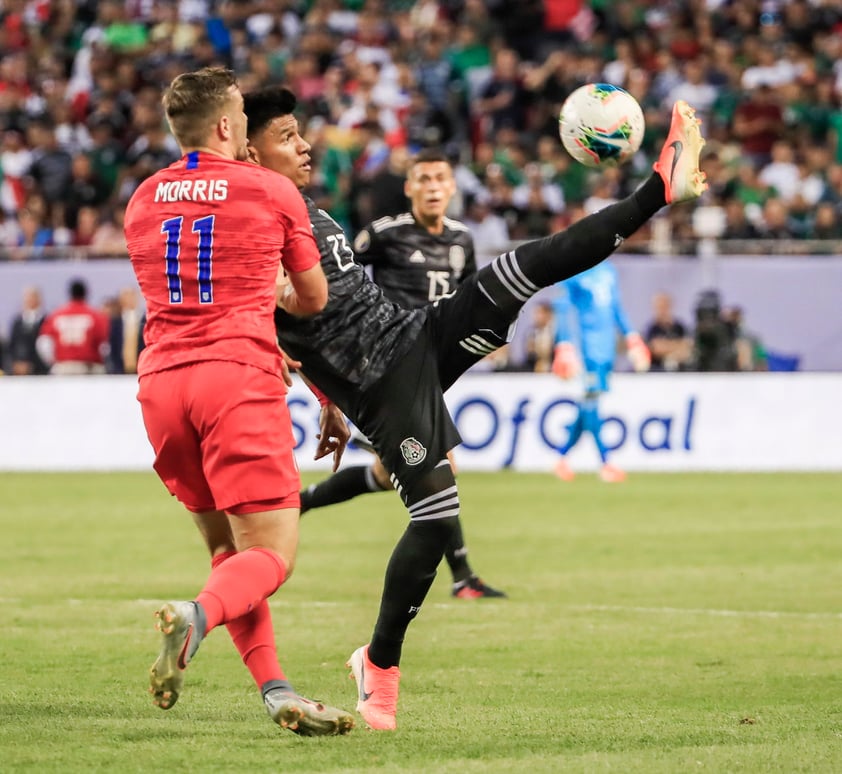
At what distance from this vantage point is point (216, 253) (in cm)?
529

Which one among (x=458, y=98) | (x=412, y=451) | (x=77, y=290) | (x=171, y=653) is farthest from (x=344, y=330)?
(x=458, y=98)

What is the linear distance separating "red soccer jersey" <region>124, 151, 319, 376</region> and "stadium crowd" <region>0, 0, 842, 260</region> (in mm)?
13942

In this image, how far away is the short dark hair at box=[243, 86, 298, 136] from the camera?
5988 mm

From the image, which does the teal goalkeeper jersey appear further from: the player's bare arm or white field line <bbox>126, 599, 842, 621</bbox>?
the player's bare arm

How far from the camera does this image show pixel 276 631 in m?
8.27

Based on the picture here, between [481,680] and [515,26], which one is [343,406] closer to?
[481,680]

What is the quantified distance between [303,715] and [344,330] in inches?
56.3

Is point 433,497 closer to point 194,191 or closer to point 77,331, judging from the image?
point 194,191

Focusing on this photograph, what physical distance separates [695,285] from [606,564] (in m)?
8.69

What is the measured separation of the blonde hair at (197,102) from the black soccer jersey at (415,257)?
457 centimetres

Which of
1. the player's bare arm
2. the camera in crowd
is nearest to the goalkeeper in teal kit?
the camera in crowd

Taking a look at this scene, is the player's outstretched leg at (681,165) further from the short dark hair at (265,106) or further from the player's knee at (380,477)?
the player's knee at (380,477)

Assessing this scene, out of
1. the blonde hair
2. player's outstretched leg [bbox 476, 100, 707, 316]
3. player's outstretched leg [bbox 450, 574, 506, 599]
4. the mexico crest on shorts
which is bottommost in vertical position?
player's outstretched leg [bbox 450, 574, 506, 599]

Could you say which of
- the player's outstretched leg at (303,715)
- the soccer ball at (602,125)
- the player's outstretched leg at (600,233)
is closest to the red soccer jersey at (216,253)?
the player's outstretched leg at (600,233)
